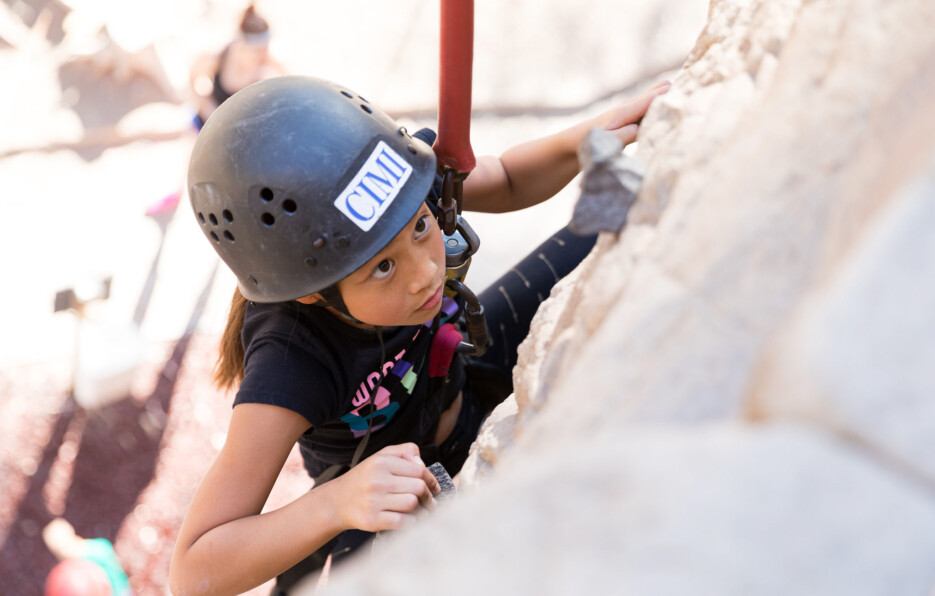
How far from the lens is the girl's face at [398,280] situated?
128cm

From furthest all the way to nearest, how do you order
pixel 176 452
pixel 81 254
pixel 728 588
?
pixel 81 254, pixel 176 452, pixel 728 588

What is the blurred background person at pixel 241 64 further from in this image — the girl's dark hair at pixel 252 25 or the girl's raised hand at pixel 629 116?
the girl's raised hand at pixel 629 116

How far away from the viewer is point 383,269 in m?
1.30

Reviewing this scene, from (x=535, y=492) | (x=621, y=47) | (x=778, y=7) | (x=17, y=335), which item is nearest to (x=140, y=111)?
(x=17, y=335)

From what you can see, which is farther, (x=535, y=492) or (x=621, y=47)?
(x=621, y=47)

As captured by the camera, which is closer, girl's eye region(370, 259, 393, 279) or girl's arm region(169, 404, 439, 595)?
girl's arm region(169, 404, 439, 595)

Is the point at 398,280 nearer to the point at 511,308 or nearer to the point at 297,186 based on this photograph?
the point at 297,186

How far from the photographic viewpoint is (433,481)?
1164 mm

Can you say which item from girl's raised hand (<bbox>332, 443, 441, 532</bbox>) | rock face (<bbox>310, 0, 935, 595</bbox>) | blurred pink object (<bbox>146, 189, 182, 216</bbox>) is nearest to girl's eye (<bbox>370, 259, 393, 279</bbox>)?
girl's raised hand (<bbox>332, 443, 441, 532</bbox>)

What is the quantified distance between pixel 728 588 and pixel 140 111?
11.7 ft

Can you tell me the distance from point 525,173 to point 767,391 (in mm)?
1265

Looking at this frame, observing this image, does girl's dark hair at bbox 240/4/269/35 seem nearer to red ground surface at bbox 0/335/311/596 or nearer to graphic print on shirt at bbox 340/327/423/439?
red ground surface at bbox 0/335/311/596

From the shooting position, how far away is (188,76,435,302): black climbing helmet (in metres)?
1.18

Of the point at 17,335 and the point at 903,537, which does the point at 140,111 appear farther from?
the point at 903,537
